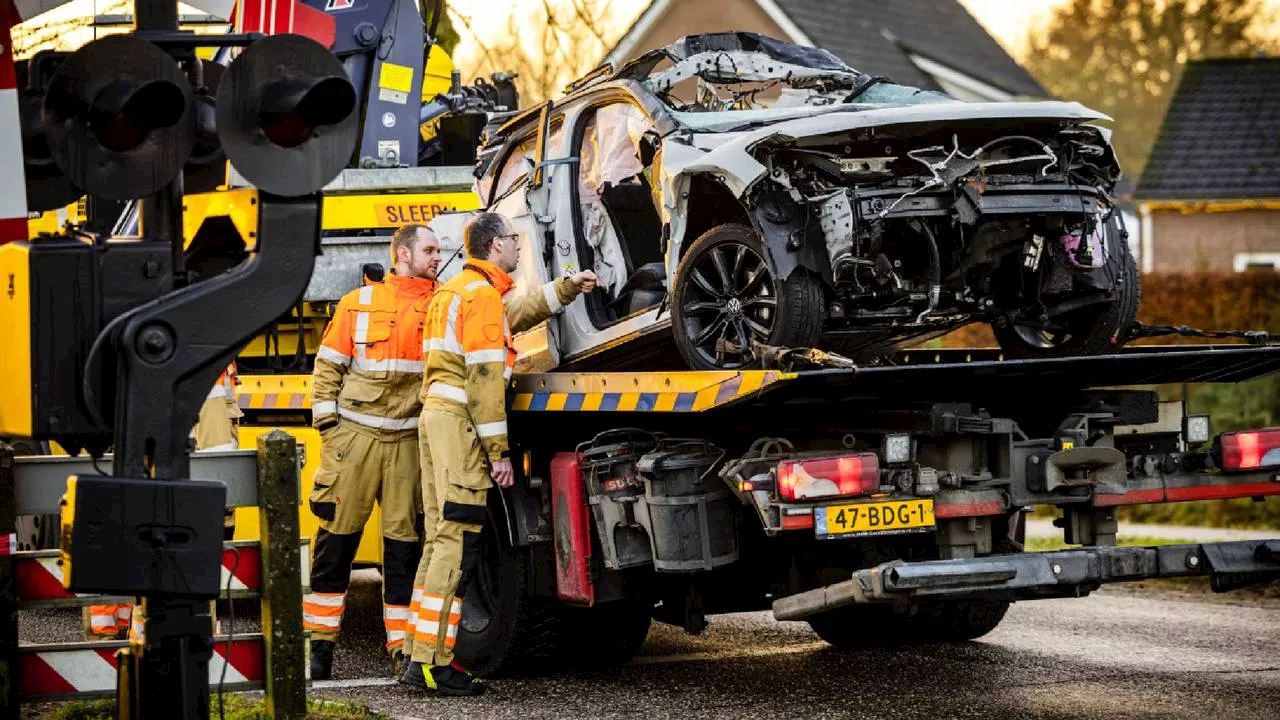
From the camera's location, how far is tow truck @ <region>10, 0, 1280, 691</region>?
7086 millimetres

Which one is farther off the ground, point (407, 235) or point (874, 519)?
point (407, 235)

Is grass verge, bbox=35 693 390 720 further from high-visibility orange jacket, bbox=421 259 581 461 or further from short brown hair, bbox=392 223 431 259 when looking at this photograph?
short brown hair, bbox=392 223 431 259

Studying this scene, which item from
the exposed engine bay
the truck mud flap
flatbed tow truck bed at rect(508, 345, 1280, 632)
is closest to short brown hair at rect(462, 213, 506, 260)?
flatbed tow truck bed at rect(508, 345, 1280, 632)

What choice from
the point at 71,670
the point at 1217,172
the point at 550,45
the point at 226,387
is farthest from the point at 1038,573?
the point at 1217,172

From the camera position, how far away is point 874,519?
7.08 metres

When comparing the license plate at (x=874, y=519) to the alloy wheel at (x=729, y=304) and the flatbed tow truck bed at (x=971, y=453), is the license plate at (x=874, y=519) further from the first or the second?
the alloy wheel at (x=729, y=304)

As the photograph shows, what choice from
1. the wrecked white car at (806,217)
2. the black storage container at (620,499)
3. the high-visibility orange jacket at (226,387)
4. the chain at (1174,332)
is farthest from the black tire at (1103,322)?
the high-visibility orange jacket at (226,387)

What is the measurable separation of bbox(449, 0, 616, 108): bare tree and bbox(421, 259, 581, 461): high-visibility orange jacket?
40.2 feet

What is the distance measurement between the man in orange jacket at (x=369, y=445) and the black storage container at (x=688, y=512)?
1663 millimetres

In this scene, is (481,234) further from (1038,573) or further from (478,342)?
(1038,573)

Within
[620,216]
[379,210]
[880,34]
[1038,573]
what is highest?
[880,34]

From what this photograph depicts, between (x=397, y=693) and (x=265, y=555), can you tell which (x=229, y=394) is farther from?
(x=265, y=555)

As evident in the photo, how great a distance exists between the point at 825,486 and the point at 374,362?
2753mm

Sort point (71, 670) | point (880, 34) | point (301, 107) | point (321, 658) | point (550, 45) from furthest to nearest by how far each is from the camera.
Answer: point (880, 34) < point (550, 45) < point (321, 658) < point (71, 670) < point (301, 107)
